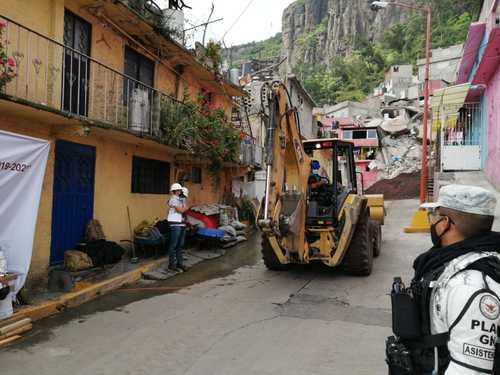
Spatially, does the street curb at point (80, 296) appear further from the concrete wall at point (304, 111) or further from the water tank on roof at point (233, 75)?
the concrete wall at point (304, 111)

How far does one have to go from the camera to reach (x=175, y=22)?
11.3m

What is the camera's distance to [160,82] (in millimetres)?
11445

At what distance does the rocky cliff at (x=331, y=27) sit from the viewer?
9072 cm

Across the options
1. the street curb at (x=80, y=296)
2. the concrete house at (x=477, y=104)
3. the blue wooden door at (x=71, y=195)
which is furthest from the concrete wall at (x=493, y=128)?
Answer: the blue wooden door at (x=71, y=195)

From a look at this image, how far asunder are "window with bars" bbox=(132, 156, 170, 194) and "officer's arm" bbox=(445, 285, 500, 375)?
9.41 metres

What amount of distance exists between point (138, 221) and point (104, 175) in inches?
68.6

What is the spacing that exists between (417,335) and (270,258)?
6.55 metres

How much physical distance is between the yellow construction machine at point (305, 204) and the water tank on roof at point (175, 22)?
5.45 meters

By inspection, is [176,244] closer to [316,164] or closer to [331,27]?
[316,164]

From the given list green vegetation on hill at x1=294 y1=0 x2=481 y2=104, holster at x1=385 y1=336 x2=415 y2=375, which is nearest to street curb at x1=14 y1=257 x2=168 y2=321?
holster at x1=385 y1=336 x2=415 y2=375

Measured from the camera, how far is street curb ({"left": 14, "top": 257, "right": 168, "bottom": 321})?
5.54 metres

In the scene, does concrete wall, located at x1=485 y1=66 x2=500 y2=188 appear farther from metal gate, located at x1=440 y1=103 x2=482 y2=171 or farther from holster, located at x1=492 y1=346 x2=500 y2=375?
holster, located at x1=492 y1=346 x2=500 y2=375

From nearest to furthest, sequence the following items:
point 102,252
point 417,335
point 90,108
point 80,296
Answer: point 417,335
point 80,296
point 102,252
point 90,108

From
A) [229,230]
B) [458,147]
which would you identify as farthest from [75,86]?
[458,147]
